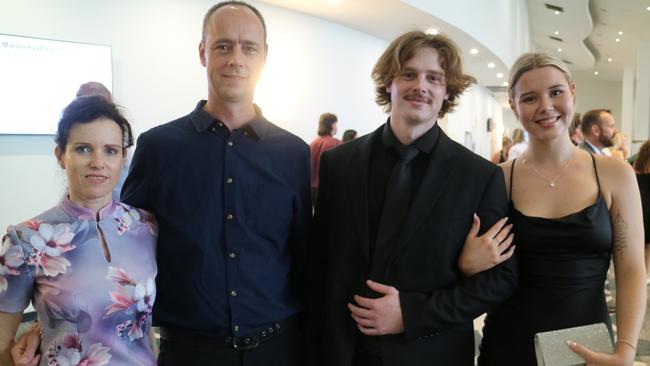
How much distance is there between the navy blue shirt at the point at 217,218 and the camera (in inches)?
59.3

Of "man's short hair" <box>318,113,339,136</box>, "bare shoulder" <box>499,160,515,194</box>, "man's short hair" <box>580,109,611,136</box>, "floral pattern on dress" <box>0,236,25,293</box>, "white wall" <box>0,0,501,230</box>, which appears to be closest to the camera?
"floral pattern on dress" <box>0,236,25,293</box>

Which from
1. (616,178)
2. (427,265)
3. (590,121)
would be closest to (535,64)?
(616,178)

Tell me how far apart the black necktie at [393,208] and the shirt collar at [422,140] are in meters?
0.02

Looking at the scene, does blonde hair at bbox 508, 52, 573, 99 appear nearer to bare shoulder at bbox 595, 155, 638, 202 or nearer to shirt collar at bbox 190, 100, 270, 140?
bare shoulder at bbox 595, 155, 638, 202

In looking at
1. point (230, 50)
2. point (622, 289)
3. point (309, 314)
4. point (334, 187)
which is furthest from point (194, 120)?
point (622, 289)

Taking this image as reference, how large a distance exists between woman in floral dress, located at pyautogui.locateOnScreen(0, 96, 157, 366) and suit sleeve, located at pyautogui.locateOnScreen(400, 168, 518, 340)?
808mm

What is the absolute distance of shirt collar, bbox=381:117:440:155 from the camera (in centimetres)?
161

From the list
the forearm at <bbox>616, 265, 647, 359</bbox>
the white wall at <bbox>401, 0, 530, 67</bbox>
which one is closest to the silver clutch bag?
the forearm at <bbox>616, 265, 647, 359</bbox>

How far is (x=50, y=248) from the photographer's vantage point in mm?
1271

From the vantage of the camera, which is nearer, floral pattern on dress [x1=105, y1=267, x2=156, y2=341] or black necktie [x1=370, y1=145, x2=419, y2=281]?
floral pattern on dress [x1=105, y1=267, x2=156, y2=341]

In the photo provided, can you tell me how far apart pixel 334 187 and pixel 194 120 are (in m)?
0.54

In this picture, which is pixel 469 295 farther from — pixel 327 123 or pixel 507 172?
pixel 327 123

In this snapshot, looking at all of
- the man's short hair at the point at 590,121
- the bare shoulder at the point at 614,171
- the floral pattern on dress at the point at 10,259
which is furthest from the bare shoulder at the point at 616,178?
the man's short hair at the point at 590,121

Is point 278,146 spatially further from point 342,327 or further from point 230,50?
point 342,327
